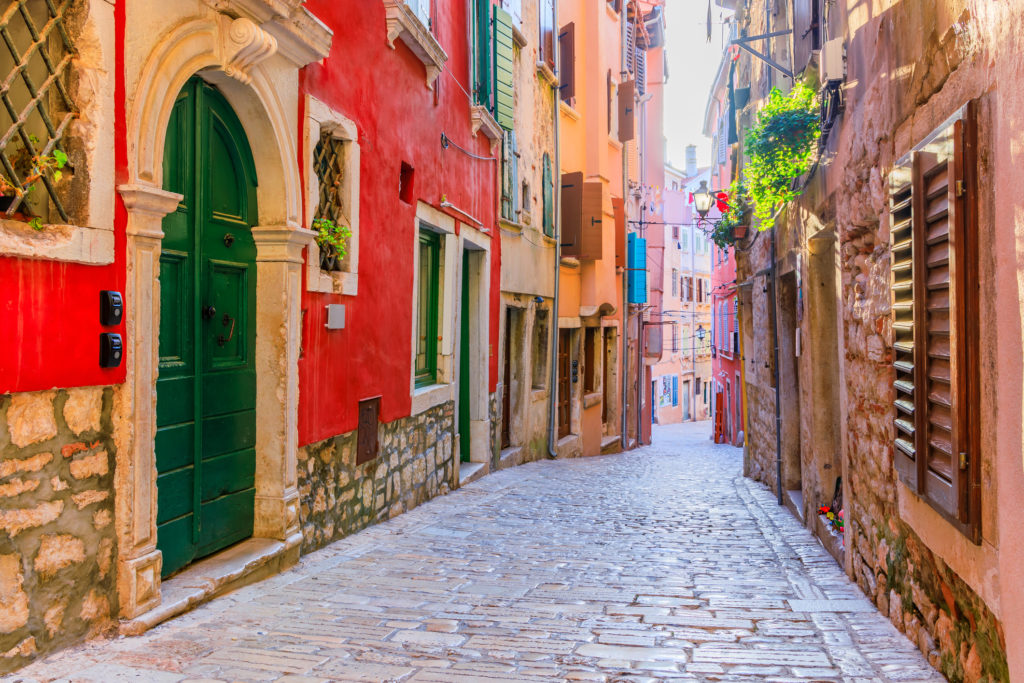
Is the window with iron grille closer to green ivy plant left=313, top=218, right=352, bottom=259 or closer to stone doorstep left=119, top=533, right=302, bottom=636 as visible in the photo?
green ivy plant left=313, top=218, right=352, bottom=259

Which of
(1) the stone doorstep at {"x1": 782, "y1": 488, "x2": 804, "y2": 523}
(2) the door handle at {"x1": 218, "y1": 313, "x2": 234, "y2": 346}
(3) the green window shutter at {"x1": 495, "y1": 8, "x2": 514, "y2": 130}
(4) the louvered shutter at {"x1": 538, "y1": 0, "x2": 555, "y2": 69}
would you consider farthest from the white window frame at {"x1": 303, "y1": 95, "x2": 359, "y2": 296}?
(4) the louvered shutter at {"x1": 538, "y1": 0, "x2": 555, "y2": 69}

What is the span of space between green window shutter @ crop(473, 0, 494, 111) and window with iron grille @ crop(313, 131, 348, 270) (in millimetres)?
4150

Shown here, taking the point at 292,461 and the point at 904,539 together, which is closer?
the point at 904,539

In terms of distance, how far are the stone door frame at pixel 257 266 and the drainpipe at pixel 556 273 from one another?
874 centimetres

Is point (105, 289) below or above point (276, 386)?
above

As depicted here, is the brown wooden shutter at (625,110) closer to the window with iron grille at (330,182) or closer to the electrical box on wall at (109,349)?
the window with iron grille at (330,182)

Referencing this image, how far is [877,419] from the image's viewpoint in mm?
4543

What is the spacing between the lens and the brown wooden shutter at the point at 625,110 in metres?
18.8

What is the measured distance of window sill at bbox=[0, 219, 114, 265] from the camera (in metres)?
2.84

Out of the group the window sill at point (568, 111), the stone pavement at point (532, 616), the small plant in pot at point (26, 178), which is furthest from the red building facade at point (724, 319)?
the small plant in pot at point (26, 178)

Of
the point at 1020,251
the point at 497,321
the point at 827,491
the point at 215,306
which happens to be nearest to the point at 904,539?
the point at 1020,251

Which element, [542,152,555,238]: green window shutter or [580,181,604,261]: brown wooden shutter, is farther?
[580,181,604,261]: brown wooden shutter

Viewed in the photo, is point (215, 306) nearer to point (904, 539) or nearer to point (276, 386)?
point (276, 386)

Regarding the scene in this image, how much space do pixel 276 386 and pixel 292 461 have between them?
467 mm
